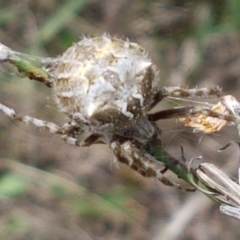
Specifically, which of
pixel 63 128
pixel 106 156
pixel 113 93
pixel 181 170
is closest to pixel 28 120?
pixel 63 128

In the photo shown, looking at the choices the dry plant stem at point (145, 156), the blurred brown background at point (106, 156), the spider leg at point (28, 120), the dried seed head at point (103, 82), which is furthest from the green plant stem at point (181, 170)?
the blurred brown background at point (106, 156)

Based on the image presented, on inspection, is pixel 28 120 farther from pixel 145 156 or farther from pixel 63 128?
pixel 145 156

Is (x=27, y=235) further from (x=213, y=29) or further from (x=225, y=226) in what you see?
(x=213, y=29)

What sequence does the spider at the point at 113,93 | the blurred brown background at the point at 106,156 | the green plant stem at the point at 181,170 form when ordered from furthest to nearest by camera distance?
the blurred brown background at the point at 106,156
the spider at the point at 113,93
the green plant stem at the point at 181,170

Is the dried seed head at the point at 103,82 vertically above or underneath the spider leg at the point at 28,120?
above

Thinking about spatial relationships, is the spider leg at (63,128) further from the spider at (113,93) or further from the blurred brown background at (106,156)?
the blurred brown background at (106,156)

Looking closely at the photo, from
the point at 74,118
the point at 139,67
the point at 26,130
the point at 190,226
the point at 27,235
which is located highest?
the point at 139,67

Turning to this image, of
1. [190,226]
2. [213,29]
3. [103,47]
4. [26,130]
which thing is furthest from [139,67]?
[190,226]
